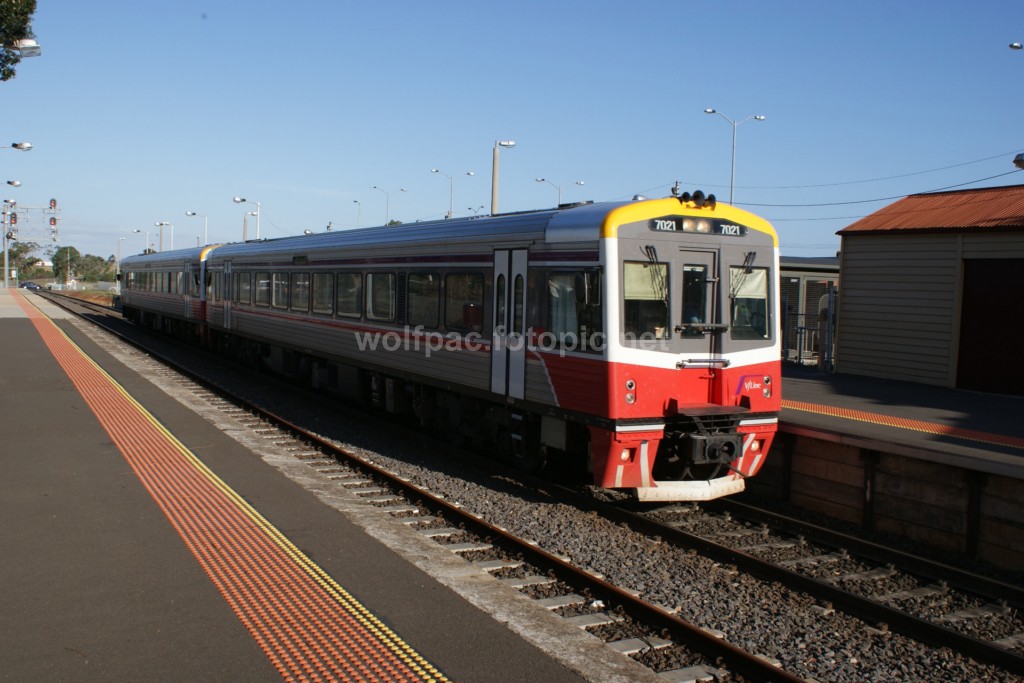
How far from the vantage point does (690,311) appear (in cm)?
862

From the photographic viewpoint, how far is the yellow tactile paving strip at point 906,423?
956 centimetres

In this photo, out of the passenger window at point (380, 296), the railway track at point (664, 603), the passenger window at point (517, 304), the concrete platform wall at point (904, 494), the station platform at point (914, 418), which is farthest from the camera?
the passenger window at point (380, 296)

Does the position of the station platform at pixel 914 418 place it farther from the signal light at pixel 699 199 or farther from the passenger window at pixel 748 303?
the signal light at pixel 699 199

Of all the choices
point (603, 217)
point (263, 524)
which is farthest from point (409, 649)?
point (603, 217)

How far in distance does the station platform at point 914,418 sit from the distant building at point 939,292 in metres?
0.48

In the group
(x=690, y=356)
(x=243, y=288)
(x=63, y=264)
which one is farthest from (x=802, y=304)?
(x=63, y=264)

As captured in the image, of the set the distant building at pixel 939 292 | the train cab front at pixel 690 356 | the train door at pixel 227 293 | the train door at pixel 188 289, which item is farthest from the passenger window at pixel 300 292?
the distant building at pixel 939 292

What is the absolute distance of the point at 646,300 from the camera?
8344 millimetres

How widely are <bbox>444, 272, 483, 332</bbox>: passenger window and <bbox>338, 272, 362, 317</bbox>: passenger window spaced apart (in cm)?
322

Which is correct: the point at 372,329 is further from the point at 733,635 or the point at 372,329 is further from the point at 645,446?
the point at 733,635

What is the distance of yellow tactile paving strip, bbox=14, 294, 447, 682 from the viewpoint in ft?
15.9

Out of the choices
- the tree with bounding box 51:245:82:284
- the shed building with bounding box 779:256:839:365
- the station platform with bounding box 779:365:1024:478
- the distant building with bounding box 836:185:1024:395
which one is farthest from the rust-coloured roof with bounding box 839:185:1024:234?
the tree with bounding box 51:245:82:284

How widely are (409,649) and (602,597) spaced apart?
1.80m

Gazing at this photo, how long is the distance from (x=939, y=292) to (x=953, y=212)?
1.81 m
